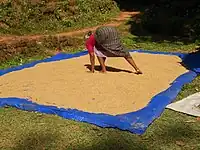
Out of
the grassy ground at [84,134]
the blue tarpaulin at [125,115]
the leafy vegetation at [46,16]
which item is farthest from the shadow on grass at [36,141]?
the leafy vegetation at [46,16]

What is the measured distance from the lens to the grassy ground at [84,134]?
357 centimetres

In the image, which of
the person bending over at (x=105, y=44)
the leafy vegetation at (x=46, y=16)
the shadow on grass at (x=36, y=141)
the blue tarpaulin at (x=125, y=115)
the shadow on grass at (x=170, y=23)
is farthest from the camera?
the leafy vegetation at (x=46, y=16)

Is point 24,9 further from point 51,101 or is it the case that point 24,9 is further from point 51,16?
point 51,101

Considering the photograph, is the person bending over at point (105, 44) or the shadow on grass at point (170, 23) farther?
the shadow on grass at point (170, 23)

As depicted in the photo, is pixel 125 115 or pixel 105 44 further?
pixel 105 44

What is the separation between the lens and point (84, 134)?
381 cm

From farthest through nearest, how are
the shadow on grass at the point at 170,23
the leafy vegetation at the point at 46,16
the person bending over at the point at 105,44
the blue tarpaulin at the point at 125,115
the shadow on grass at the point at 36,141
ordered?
the leafy vegetation at the point at 46,16 → the shadow on grass at the point at 170,23 → the person bending over at the point at 105,44 → the blue tarpaulin at the point at 125,115 → the shadow on grass at the point at 36,141

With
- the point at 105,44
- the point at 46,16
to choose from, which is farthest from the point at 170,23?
the point at 105,44

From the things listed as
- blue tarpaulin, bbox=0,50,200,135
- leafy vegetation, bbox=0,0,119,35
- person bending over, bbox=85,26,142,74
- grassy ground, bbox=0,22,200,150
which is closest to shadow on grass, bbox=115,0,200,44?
leafy vegetation, bbox=0,0,119,35

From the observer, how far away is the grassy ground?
3568 millimetres

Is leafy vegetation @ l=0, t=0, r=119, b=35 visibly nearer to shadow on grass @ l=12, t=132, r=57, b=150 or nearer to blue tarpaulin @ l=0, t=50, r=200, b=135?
blue tarpaulin @ l=0, t=50, r=200, b=135

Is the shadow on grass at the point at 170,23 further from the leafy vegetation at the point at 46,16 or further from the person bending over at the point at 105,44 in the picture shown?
the person bending over at the point at 105,44

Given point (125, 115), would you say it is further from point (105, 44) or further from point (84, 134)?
point (105, 44)

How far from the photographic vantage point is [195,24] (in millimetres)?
8727
